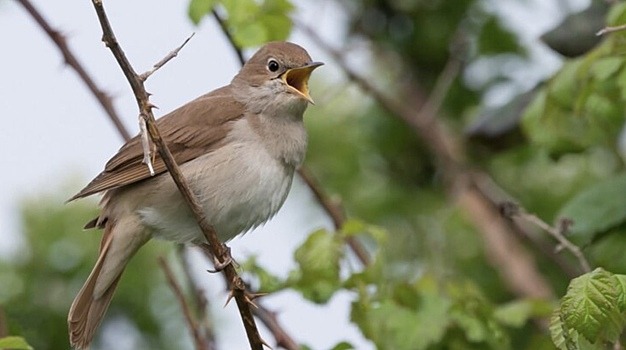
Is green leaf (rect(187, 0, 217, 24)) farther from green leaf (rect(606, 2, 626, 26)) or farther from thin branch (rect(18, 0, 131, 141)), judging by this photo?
green leaf (rect(606, 2, 626, 26))

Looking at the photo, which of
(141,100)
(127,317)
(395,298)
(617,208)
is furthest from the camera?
(127,317)

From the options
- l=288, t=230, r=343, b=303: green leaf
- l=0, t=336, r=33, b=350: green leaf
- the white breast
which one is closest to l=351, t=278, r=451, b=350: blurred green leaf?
l=288, t=230, r=343, b=303: green leaf

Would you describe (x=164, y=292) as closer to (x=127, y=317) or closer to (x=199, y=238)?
(x=127, y=317)

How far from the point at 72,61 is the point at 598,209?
6.66 feet

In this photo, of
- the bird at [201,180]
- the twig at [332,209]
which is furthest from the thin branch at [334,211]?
the bird at [201,180]

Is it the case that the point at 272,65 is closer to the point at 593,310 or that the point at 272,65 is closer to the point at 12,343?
the point at 12,343

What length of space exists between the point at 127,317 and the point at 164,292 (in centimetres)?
23

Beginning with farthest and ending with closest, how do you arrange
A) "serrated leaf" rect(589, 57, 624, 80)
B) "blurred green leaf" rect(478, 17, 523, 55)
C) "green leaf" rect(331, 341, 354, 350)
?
"blurred green leaf" rect(478, 17, 523, 55)
"green leaf" rect(331, 341, 354, 350)
"serrated leaf" rect(589, 57, 624, 80)


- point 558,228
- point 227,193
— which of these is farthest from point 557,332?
point 227,193

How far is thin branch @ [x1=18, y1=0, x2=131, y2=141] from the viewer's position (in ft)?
15.6

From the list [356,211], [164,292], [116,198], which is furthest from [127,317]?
[356,211]

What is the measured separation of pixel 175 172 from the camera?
11.0 ft

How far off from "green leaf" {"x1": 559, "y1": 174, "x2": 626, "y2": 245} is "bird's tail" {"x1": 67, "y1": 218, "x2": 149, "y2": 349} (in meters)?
1.57

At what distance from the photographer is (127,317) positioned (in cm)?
564
